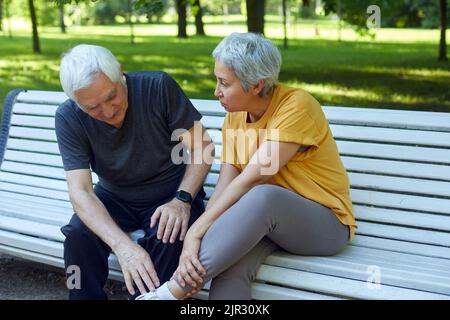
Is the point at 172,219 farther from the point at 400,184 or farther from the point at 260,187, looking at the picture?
the point at 400,184

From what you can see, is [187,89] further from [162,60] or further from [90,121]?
[90,121]

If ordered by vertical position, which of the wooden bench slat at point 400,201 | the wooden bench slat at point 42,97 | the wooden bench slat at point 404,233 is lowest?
the wooden bench slat at point 404,233

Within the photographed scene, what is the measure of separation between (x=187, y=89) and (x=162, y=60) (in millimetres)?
5722

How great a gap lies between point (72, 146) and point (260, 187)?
0.97 metres

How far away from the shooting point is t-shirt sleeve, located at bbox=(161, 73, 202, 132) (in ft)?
11.0

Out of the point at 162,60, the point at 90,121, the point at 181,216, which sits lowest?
the point at 162,60

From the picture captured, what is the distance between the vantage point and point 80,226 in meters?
3.20

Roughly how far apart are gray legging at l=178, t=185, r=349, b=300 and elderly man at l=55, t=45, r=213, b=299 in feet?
0.96

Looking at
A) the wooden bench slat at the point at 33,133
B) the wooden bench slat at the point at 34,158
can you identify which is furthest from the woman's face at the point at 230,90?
the wooden bench slat at the point at 33,133

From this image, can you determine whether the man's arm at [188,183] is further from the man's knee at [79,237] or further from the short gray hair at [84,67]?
the short gray hair at [84,67]

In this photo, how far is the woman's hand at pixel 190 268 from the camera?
2828 millimetres

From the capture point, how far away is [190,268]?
9.28ft

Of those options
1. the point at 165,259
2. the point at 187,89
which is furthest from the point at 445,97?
the point at 165,259

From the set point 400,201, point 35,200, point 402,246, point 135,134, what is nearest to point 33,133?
point 35,200
